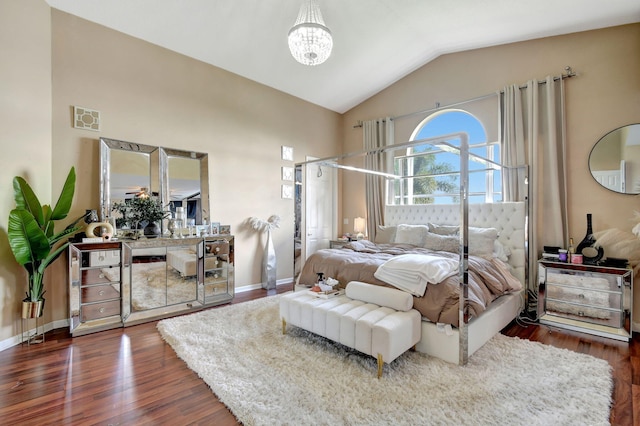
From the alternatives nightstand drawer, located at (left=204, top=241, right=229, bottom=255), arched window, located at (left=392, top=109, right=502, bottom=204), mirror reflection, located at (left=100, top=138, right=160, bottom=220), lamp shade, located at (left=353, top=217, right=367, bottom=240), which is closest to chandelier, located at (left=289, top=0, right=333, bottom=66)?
arched window, located at (left=392, top=109, right=502, bottom=204)

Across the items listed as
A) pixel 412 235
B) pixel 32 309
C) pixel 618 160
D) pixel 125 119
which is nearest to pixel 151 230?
pixel 32 309

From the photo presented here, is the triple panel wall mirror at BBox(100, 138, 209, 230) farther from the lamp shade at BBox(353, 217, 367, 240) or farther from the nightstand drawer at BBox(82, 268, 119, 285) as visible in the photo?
the lamp shade at BBox(353, 217, 367, 240)

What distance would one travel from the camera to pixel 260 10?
372cm

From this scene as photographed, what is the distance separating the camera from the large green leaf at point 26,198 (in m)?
2.92

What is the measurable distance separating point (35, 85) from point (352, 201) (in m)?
5.06

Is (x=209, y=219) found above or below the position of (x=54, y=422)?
above

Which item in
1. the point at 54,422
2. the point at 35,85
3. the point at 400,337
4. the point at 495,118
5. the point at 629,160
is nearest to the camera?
the point at 54,422

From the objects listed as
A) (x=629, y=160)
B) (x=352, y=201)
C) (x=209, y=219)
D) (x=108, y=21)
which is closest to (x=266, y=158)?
(x=209, y=219)

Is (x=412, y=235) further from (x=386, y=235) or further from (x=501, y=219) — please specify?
(x=501, y=219)

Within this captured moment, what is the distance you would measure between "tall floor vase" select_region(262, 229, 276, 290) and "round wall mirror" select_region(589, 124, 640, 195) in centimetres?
458

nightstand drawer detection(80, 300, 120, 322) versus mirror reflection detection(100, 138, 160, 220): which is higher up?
mirror reflection detection(100, 138, 160, 220)

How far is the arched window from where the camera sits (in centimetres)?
468

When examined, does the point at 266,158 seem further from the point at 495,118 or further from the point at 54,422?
the point at 54,422

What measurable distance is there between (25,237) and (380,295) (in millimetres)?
3416
